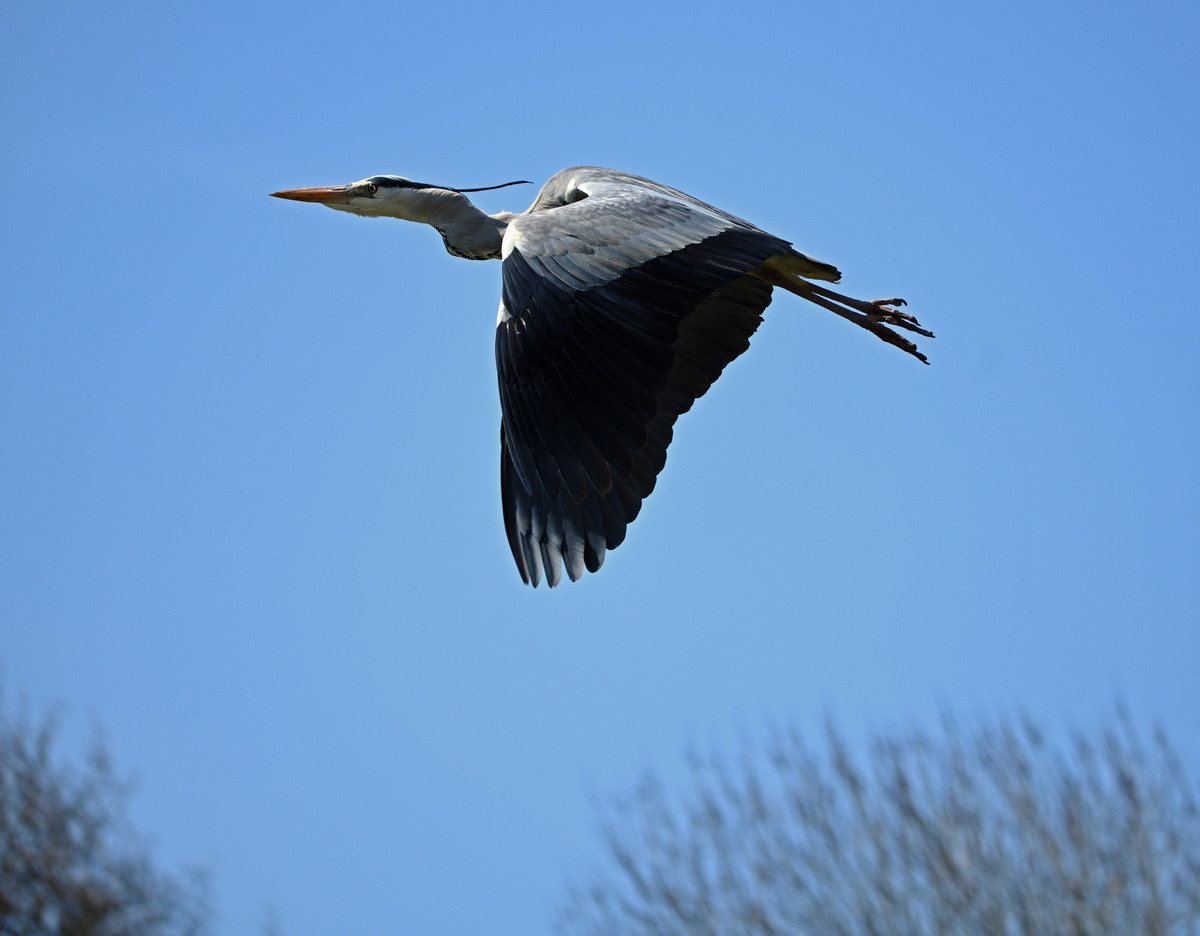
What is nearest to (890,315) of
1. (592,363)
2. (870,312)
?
(870,312)

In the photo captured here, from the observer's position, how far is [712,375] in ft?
19.7

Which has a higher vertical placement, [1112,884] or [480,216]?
[480,216]

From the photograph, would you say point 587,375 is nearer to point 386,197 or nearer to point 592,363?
point 592,363

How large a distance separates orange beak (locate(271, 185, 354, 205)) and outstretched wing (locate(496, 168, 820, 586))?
2.36 m

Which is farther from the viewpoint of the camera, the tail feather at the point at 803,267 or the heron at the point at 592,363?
the tail feather at the point at 803,267

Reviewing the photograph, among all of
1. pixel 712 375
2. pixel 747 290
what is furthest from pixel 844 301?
pixel 712 375

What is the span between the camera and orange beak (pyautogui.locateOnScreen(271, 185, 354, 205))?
775cm

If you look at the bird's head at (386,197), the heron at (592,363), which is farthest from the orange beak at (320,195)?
the heron at (592,363)

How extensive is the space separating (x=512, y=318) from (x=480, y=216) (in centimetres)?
194

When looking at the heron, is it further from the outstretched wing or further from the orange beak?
the orange beak

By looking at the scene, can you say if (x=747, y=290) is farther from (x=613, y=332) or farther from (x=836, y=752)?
(x=836, y=752)

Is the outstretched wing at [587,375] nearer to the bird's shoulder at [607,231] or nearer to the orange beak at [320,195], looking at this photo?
the bird's shoulder at [607,231]

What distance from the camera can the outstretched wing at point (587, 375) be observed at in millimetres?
5148

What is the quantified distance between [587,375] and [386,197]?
9.33 feet
